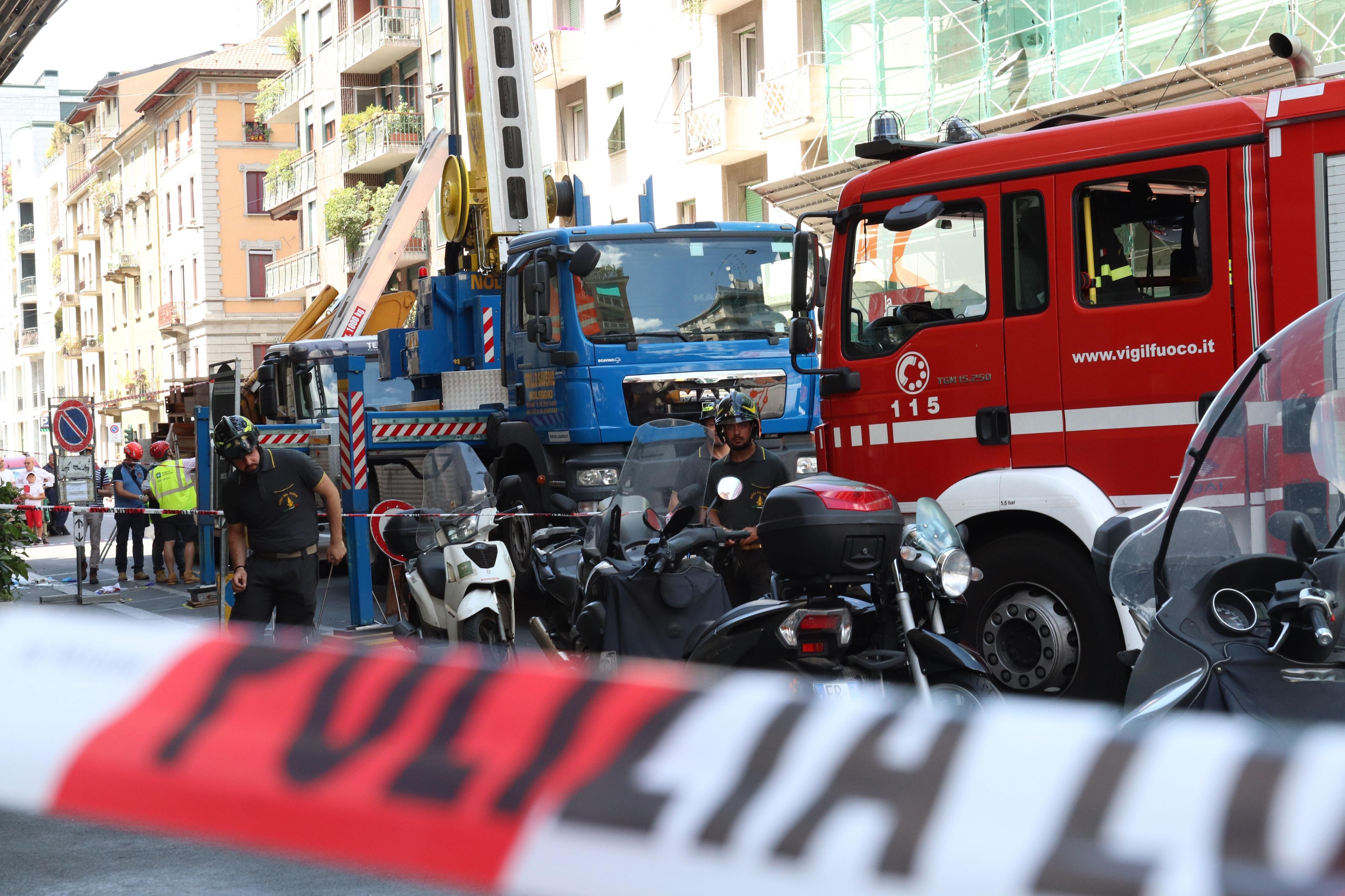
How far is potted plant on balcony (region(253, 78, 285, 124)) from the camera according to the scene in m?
54.5

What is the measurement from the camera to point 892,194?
25.9 feet

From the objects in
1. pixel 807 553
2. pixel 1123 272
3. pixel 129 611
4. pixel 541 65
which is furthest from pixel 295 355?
pixel 541 65

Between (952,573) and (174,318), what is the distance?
6390cm

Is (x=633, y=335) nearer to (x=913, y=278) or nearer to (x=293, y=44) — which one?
(x=913, y=278)

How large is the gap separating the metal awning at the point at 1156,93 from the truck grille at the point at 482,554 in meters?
5.57

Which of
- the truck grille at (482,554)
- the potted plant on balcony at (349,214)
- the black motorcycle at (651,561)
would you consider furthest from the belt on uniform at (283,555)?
the potted plant on balcony at (349,214)

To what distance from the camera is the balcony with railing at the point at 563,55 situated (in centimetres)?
3381

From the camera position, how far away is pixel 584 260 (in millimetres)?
11930

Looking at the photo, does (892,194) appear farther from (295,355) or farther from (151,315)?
(151,315)

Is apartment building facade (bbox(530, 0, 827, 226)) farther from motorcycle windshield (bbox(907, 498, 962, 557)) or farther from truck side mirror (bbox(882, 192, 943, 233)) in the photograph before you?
motorcycle windshield (bbox(907, 498, 962, 557))

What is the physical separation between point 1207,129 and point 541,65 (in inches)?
1125

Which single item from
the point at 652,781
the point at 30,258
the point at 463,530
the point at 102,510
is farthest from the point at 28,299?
the point at 652,781

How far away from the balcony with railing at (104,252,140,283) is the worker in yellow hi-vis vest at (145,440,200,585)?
57623mm

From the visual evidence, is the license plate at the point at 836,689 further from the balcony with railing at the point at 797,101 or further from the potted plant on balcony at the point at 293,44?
the potted plant on balcony at the point at 293,44
